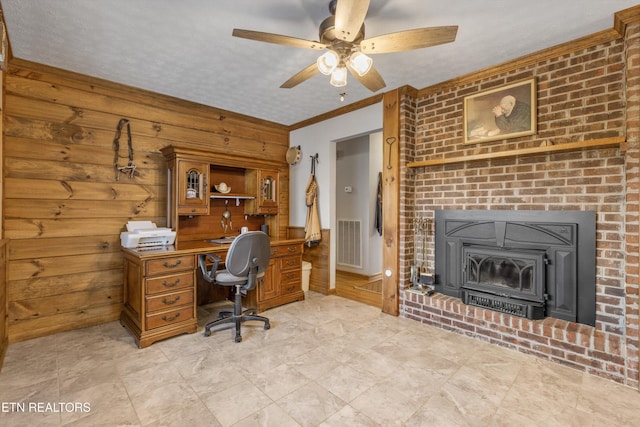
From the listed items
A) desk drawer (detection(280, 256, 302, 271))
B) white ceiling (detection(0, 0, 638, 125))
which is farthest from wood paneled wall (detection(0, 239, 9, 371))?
desk drawer (detection(280, 256, 302, 271))

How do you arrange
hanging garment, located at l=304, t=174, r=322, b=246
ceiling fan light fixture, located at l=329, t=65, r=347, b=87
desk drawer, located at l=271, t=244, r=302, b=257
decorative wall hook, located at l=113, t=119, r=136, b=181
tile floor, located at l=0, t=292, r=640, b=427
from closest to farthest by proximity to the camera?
1. tile floor, located at l=0, t=292, r=640, b=427
2. ceiling fan light fixture, located at l=329, t=65, r=347, b=87
3. decorative wall hook, located at l=113, t=119, r=136, b=181
4. desk drawer, located at l=271, t=244, r=302, b=257
5. hanging garment, located at l=304, t=174, r=322, b=246

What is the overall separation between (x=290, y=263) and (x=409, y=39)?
2.70 meters

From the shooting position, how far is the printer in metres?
2.83

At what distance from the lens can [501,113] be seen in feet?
8.82

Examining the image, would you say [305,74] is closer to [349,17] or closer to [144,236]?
[349,17]

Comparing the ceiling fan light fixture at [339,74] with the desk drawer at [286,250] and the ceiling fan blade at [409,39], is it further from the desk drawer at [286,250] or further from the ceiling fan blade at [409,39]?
the desk drawer at [286,250]

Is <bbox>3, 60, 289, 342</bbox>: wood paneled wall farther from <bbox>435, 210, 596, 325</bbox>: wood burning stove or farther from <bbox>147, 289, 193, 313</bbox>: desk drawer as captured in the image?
<bbox>435, 210, 596, 325</bbox>: wood burning stove

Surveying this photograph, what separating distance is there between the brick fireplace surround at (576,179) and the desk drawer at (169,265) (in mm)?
2265

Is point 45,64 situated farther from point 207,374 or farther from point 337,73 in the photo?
point 207,374

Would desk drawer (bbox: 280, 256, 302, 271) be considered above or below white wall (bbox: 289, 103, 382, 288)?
below

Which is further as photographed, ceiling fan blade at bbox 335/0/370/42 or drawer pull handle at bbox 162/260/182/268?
drawer pull handle at bbox 162/260/182/268

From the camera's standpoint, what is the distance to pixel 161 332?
103 inches
